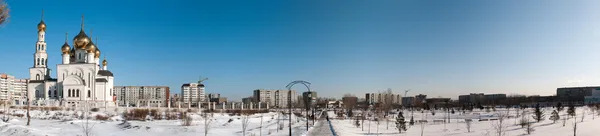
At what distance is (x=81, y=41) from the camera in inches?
2432

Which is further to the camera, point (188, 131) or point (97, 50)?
point (97, 50)

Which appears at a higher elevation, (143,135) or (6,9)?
(6,9)

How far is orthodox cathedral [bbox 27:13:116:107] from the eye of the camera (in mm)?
58219

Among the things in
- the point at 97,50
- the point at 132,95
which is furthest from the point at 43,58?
the point at 132,95

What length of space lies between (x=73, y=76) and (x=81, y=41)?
5.80 meters

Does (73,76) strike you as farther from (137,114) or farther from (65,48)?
(137,114)

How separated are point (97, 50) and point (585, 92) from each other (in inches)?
5134

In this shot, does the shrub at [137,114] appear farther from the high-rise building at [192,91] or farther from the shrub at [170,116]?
the high-rise building at [192,91]

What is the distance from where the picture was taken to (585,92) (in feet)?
438

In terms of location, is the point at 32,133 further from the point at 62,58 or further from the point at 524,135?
the point at 62,58

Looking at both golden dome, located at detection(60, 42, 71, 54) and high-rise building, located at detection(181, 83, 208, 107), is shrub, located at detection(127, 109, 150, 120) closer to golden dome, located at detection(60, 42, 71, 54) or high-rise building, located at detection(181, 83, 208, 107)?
golden dome, located at detection(60, 42, 71, 54)

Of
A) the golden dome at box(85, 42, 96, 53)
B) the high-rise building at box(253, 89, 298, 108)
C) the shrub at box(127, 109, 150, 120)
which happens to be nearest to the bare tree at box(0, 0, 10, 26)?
the shrub at box(127, 109, 150, 120)

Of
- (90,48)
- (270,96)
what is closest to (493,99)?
(270,96)

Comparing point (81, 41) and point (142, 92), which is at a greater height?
point (81, 41)
